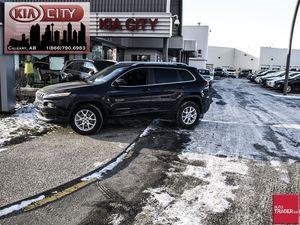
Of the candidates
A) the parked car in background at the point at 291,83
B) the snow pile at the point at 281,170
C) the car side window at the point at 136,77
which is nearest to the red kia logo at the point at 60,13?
the car side window at the point at 136,77

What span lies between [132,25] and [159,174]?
13935 mm

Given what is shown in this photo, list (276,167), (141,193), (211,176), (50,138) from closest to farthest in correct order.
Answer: (141,193) < (211,176) < (276,167) < (50,138)

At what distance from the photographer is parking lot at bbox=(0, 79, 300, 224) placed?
462 cm

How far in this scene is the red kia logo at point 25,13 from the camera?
1431 cm

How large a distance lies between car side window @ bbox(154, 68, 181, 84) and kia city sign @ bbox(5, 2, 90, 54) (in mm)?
6779

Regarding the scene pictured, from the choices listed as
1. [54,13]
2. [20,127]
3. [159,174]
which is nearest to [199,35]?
[54,13]

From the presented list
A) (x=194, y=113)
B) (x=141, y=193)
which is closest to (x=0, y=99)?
(x=194, y=113)

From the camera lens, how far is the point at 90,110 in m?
8.56

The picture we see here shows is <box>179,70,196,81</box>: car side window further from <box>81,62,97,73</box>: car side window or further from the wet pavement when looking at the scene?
<box>81,62,97,73</box>: car side window

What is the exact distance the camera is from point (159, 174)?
238 inches

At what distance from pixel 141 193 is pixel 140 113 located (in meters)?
4.02

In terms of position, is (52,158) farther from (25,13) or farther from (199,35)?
(199,35)

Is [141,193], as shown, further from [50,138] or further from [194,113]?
[194,113]

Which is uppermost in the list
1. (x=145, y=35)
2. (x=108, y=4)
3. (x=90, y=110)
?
(x=108, y=4)
